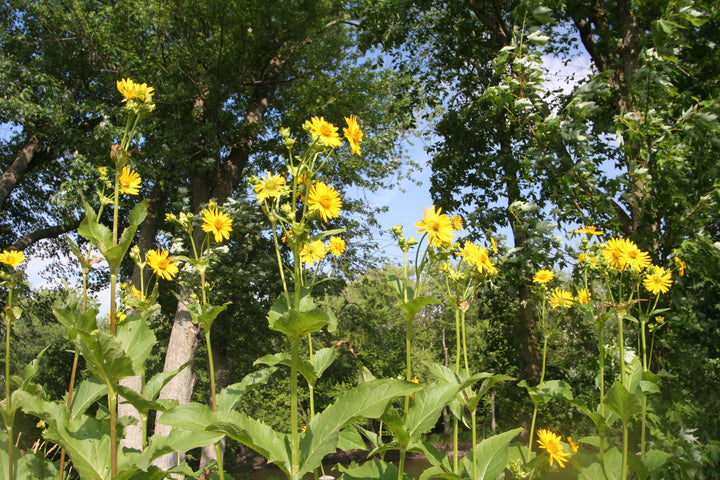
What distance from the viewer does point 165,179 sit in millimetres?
8078

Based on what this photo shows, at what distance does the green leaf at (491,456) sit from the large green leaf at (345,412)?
0.53m

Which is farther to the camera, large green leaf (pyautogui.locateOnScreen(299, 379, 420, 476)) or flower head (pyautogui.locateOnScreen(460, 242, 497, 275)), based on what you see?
flower head (pyautogui.locateOnScreen(460, 242, 497, 275))

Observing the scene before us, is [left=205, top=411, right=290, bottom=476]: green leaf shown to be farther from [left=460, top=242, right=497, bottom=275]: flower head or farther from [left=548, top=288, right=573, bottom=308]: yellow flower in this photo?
[left=548, top=288, right=573, bottom=308]: yellow flower

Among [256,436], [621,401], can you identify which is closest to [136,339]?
[256,436]

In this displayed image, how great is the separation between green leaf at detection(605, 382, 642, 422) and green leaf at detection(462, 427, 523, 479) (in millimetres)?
399

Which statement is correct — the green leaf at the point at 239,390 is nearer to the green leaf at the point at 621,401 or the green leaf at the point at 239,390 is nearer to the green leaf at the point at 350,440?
the green leaf at the point at 350,440

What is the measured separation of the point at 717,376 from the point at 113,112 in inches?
356

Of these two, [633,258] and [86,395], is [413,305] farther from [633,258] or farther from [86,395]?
[633,258]

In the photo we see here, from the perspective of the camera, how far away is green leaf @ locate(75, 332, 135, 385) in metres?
1.09

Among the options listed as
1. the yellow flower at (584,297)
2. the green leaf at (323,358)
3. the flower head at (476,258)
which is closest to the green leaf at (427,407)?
the green leaf at (323,358)

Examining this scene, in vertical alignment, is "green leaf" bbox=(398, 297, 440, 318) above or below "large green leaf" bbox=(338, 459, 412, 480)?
above

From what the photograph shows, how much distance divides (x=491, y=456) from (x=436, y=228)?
812 mm

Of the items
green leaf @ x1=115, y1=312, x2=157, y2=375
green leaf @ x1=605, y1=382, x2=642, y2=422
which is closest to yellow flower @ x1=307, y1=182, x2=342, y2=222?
green leaf @ x1=115, y1=312, x2=157, y2=375

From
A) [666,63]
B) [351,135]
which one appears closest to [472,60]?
[666,63]
